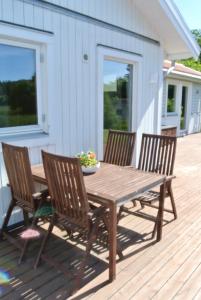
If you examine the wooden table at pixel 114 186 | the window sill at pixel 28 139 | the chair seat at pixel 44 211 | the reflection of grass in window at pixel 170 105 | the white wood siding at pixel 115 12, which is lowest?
the chair seat at pixel 44 211

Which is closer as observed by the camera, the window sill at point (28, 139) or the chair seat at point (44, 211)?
the chair seat at point (44, 211)

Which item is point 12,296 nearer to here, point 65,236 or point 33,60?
point 65,236

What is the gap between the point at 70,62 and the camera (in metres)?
3.58

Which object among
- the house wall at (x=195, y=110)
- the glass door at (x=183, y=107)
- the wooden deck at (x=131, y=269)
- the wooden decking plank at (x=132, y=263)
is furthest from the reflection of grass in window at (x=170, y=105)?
the wooden decking plank at (x=132, y=263)

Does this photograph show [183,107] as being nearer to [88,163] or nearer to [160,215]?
[160,215]

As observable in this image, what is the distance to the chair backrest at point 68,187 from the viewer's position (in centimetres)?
214

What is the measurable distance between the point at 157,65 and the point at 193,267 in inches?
158

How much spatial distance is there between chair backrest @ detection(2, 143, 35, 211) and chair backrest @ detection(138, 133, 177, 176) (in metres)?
1.66

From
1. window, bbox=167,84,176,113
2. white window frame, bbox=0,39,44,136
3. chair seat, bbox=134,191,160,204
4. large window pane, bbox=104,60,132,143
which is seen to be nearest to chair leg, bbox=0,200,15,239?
white window frame, bbox=0,39,44,136

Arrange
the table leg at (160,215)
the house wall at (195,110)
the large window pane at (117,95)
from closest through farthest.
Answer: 1. the table leg at (160,215)
2. the large window pane at (117,95)
3. the house wall at (195,110)

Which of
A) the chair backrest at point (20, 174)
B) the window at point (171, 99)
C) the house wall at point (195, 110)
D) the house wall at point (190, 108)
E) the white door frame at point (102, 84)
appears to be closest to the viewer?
the chair backrest at point (20, 174)

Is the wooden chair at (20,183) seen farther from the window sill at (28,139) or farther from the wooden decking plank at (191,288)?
the wooden decking plank at (191,288)

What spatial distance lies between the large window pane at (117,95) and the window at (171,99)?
6105 mm

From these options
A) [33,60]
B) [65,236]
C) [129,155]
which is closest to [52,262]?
[65,236]
